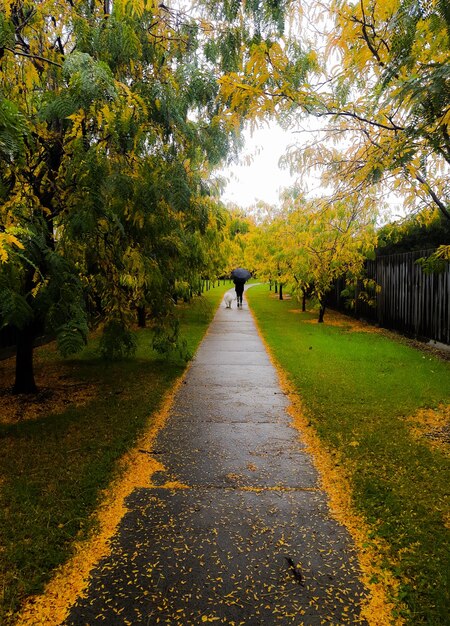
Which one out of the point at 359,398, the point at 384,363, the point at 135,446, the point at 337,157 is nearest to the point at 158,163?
the point at 337,157

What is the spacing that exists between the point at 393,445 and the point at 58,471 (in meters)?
3.26

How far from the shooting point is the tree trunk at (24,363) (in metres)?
6.21

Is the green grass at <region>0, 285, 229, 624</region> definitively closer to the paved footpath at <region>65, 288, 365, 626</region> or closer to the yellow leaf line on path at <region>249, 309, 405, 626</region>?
the paved footpath at <region>65, 288, 365, 626</region>

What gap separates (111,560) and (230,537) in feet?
2.53

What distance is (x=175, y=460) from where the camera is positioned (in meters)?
4.14

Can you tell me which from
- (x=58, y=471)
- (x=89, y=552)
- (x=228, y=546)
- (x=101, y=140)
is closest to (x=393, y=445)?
(x=228, y=546)

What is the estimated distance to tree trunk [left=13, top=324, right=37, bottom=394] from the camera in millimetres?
6215

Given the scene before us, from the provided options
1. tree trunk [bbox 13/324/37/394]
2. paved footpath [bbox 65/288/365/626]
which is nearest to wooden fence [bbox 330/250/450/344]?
paved footpath [bbox 65/288/365/626]

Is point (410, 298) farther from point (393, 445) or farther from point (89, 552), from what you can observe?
point (89, 552)

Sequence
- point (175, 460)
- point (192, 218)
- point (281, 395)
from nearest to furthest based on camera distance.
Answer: point (175, 460) → point (281, 395) → point (192, 218)

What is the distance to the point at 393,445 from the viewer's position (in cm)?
441

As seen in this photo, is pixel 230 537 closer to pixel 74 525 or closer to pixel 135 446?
pixel 74 525

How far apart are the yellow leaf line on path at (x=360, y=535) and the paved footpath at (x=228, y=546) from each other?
0.23 feet

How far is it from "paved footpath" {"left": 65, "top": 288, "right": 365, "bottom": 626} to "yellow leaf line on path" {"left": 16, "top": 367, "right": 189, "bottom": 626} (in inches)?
2.6
